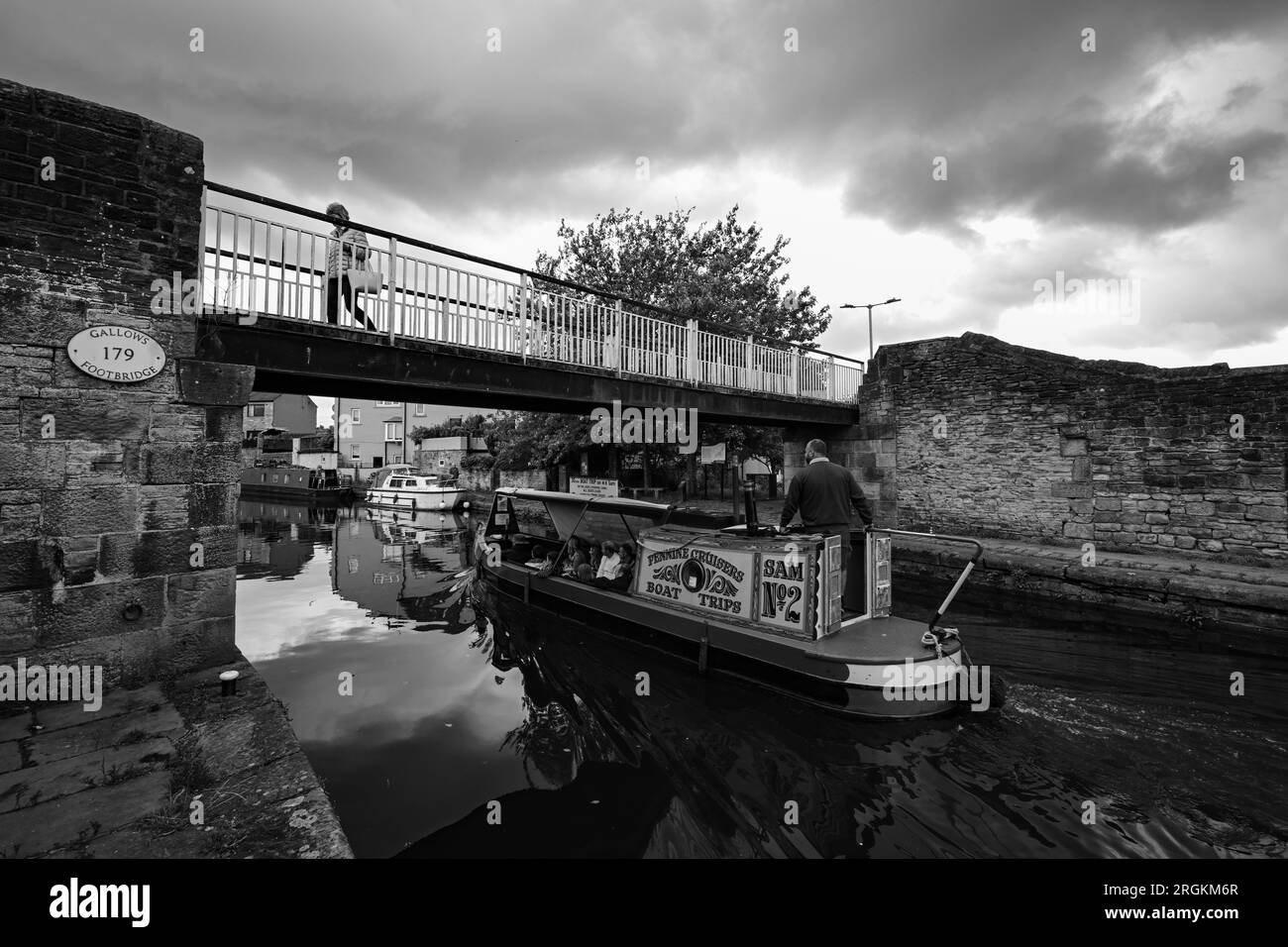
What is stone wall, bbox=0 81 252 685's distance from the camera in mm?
4078

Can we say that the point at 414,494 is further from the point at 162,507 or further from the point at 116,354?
the point at 116,354

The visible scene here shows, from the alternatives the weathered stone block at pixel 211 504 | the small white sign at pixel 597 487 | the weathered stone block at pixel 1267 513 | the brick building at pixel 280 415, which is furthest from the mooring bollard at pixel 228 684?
the brick building at pixel 280 415

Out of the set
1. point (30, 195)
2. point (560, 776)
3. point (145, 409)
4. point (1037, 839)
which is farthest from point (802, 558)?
point (30, 195)

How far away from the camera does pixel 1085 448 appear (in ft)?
36.9

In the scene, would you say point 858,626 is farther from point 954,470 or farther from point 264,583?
point 264,583

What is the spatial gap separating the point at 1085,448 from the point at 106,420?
595 inches

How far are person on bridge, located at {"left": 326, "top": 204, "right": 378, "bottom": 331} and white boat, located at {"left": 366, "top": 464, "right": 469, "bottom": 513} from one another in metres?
21.0

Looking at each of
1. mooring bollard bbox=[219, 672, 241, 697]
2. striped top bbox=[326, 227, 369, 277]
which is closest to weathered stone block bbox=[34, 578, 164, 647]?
mooring bollard bbox=[219, 672, 241, 697]

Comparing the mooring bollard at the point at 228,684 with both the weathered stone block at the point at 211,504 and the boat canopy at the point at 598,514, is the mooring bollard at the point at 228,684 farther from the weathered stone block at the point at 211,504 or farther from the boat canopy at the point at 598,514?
the boat canopy at the point at 598,514

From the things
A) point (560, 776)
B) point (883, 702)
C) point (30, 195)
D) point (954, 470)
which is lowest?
point (560, 776)

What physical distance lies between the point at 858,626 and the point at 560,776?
3.37m
